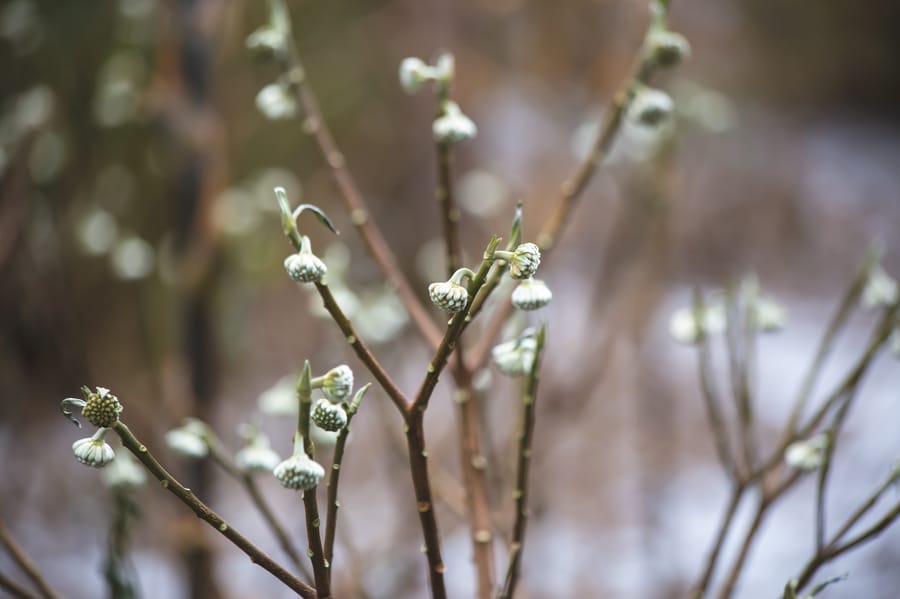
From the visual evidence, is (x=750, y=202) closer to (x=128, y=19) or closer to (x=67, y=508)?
(x=128, y=19)

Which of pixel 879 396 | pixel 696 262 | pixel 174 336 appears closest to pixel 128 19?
pixel 174 336

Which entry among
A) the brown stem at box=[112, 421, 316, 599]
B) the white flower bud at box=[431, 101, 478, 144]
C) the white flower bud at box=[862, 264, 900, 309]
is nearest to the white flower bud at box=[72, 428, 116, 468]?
the brown stem at box=[112, 421, 316, 599]

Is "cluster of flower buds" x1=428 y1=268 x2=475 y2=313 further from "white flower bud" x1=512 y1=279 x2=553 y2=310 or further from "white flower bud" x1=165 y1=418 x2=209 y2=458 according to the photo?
"white flower bud" x1=165 y1=418 x2=209 y2=458

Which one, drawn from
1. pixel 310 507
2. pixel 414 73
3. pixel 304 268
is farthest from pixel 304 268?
pixel 414 73

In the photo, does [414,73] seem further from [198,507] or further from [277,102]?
Answer: [198,507]

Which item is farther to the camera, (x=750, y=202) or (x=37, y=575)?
(x=750, y=202)

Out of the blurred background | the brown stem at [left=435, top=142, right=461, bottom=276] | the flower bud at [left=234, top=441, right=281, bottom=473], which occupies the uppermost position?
the blurred background

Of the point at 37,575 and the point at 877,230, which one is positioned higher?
the point at 877,230
